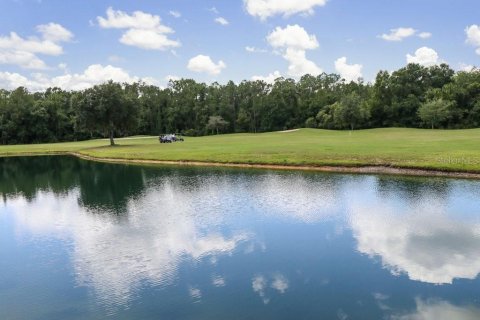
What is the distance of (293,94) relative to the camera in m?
127

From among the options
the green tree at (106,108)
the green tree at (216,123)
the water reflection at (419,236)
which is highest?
the green tree at (106,108)

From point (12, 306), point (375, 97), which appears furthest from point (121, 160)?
point (375, 97)

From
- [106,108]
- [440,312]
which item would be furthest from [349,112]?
[440,312]

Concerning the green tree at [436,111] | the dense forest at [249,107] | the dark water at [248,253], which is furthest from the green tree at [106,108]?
the green tree at [436,111]

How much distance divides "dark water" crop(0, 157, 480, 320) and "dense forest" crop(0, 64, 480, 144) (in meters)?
46.1

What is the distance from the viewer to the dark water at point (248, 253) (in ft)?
43.6

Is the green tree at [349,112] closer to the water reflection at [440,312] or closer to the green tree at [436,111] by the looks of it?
the green tree at [436,111]

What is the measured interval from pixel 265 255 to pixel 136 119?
6445cm

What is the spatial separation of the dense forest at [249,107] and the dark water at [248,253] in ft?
151

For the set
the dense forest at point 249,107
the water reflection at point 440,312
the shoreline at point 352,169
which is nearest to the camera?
the water reflection at point 440,312

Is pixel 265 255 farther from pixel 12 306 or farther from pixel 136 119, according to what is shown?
pixel 136 119

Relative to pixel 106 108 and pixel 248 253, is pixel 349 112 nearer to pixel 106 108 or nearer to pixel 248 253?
pixel 106 108

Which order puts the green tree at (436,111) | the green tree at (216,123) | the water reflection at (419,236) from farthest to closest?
the green tree at (216,123) → the green tree at (436,111) → the water reflection at (419,236)

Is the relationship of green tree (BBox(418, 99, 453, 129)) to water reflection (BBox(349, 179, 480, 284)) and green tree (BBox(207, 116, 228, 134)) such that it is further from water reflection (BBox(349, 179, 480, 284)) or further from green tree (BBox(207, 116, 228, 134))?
water reflection (BBox(349, 179, 480, 284))
